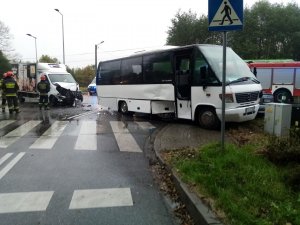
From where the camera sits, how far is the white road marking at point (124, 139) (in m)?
9.34

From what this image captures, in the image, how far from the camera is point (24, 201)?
548 cm

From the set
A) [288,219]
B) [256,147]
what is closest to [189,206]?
[288,219]

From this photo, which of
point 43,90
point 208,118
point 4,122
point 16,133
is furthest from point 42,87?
point 208,118

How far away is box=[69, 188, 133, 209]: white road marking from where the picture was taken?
5324 mm

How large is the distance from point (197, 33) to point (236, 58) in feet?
135

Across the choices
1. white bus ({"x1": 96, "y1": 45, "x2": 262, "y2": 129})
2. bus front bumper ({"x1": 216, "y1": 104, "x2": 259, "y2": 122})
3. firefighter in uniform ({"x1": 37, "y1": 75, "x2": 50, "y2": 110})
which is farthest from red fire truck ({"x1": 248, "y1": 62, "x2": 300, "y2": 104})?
bus front bumper ({"x1": 216, "y1": 104, "x2": 259, "y2": 122})

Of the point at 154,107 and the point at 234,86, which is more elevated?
the point at 234,86

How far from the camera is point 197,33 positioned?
52.1m

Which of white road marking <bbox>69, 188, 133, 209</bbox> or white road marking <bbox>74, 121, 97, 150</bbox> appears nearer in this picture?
white road marking <bbox>69, 188, 133, 209</bbox>

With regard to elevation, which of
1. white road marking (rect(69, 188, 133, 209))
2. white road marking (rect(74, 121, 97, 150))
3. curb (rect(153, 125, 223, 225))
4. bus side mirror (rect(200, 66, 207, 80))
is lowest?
white road marking (rect(69, 188, 133, 209))

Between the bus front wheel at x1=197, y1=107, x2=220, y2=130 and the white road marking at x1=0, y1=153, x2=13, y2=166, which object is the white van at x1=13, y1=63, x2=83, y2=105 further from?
the white road marking at x1=0, y1=153, x2=13, y2=166

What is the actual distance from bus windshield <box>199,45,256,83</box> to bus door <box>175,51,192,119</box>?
2.27 ft

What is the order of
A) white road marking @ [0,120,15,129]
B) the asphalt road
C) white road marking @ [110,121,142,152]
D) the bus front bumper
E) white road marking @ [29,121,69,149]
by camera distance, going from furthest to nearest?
white road marking @ [0,120,15,129] < the bus front bumper < white road marking @ [29,121,69,149] < white road marking @ [110,121,142,152] < the asphalt road

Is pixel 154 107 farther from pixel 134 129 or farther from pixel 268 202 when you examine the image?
pixel 268 202
